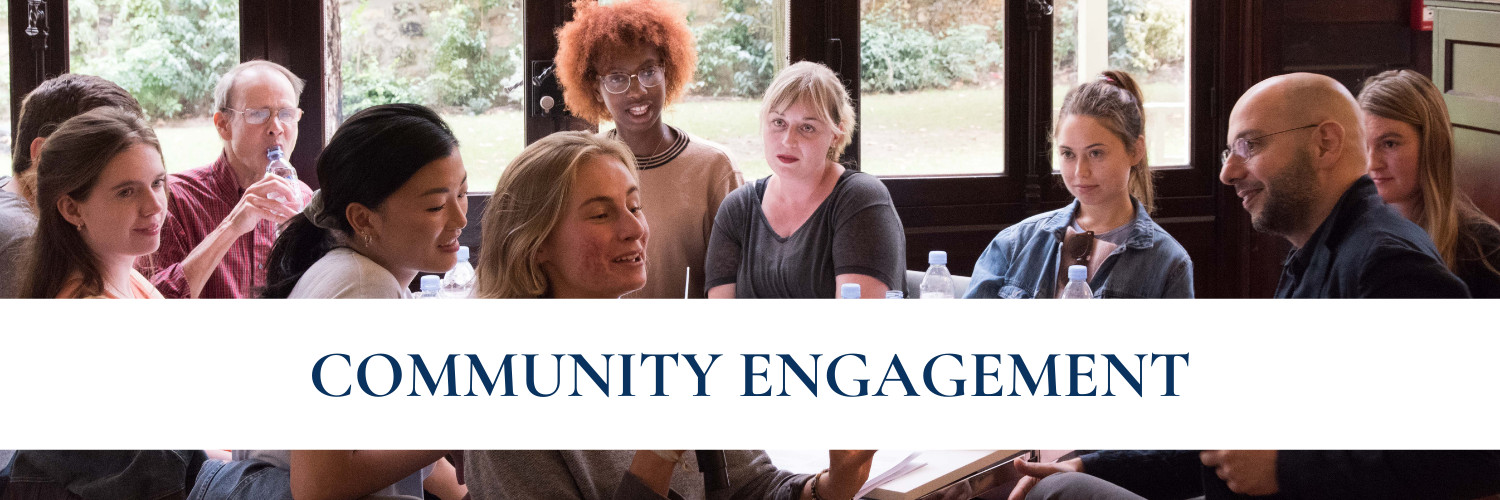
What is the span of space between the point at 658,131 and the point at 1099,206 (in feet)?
3.37

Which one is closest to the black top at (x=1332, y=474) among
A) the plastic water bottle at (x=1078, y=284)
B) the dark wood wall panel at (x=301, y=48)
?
the plastic water bottle at (x=1078, y=284)

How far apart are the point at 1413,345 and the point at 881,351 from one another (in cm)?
95

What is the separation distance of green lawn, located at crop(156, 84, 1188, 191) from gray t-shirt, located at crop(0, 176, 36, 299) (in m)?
1.42

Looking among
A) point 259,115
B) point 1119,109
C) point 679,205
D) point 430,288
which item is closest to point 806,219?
point 679,205

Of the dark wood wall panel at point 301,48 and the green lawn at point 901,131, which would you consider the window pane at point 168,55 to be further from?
the green lawn at point 901,131

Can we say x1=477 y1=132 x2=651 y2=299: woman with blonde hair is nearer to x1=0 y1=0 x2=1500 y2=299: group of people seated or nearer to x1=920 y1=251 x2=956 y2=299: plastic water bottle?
x1=0 y1=0 x2=1500 y2=299: group of people seated

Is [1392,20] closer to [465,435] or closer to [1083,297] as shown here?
[1083,297]

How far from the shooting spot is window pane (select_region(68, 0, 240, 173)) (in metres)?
3.38

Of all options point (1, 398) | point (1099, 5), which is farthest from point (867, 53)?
point (1, 398)

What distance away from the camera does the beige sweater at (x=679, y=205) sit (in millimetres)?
2828

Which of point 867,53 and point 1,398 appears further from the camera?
point 867,53

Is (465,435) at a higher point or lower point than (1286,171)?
lower

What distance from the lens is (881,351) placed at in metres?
2.19

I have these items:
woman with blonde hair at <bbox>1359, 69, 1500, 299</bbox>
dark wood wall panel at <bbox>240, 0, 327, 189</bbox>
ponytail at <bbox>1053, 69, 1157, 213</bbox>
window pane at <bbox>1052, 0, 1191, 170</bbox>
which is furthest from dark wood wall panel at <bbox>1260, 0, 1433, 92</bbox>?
dark wood wall panel at <bbox>240, 0, 327, 189</bbox>
